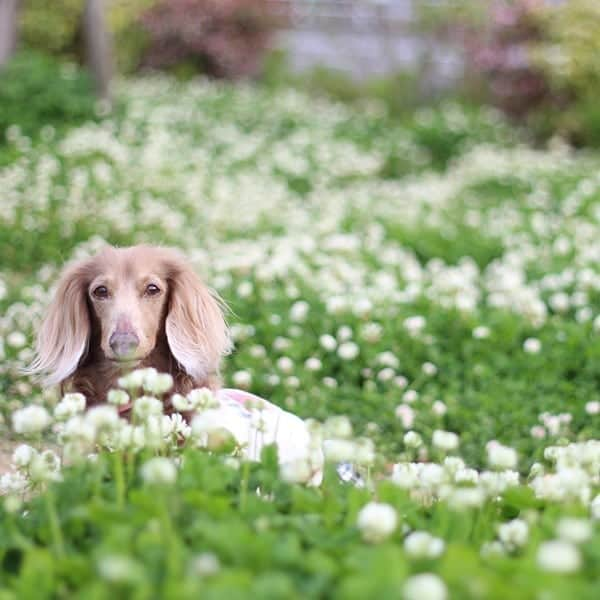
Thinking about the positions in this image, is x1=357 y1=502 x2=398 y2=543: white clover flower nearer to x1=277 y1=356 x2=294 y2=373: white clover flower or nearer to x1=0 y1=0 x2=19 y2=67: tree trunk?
x1=277 y1=356 x2=294 y2=373: white clover flower

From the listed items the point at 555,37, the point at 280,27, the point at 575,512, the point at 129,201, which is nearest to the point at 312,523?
the point at 575,512

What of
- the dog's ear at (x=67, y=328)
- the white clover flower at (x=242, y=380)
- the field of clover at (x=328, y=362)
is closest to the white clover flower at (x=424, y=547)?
the field of clover at (x=328, y=362)

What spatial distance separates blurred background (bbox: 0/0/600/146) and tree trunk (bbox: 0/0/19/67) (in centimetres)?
3

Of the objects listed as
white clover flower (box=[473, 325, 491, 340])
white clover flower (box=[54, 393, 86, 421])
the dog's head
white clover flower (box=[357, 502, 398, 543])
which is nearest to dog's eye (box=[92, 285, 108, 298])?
the dog's head

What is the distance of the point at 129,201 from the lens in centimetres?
845

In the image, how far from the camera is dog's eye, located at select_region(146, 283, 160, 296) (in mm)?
3513

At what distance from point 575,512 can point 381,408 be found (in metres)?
2.99

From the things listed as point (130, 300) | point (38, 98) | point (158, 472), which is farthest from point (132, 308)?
point (38, 98)

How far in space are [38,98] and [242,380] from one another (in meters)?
7.36

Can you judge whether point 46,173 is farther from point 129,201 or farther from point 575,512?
point 575,512

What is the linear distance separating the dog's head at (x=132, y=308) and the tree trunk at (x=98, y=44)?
9813mm

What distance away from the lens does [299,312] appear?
5934 mm

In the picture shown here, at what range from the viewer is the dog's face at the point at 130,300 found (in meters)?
3.33

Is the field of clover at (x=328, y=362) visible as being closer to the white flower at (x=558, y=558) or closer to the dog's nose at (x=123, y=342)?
the white flower at (x=558, y=558)
